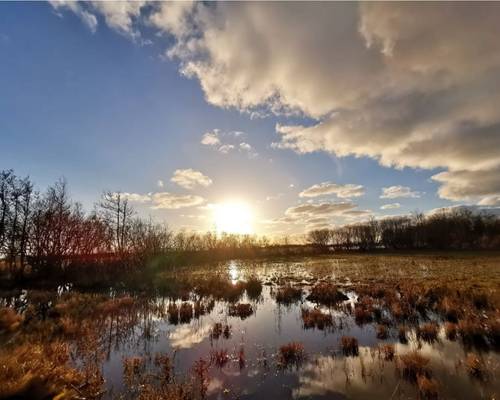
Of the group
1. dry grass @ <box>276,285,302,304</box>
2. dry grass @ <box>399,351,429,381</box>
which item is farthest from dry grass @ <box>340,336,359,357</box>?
dry grass @ <box>276,285,302,304</box>

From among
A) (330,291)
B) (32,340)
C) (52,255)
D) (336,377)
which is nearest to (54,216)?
(52,255)

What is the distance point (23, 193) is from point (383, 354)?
43.3 meters

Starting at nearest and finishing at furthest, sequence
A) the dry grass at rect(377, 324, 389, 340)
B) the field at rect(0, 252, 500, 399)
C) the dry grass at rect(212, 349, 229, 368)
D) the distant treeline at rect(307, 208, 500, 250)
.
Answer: the field at rect(0, 252, 500, 399), the dry grass at rect(212, 349, 229, 368), the dry grass at rect(377, 324, 389, 340), the distant treeline at rect(307, 208, 500, 250)

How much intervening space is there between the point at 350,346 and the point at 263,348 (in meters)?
2.93

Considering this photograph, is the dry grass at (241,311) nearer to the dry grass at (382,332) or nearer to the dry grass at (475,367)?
the dry grass at (382,332)

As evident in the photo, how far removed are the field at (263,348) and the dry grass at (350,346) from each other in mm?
34

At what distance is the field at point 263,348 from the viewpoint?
7273 millimetres

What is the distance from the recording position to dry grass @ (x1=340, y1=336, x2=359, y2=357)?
960cm

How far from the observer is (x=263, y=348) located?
10438 mm

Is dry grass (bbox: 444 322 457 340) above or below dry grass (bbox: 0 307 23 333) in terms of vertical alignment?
below

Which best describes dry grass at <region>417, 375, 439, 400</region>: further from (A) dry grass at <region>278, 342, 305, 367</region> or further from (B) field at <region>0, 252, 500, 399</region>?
(A) dry grass at <region>278, 342, 305, 367</region>

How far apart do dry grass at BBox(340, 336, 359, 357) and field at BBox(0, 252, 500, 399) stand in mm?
34

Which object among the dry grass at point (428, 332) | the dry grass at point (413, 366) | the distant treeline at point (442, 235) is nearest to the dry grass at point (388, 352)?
the dry grass at point (413, 366)

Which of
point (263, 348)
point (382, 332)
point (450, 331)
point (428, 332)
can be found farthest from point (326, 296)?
point (263, 348)
